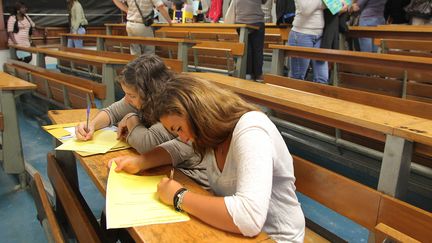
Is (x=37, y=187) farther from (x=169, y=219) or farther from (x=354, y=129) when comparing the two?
(x=354, y=129)

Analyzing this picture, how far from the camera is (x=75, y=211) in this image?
1.16 metres

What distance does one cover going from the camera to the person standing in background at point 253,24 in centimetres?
391

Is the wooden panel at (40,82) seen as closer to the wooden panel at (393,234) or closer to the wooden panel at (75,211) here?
the wooden panel at (75,211)

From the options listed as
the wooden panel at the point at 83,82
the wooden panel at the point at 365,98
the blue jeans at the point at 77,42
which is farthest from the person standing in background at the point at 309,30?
the blue jeans at the point at 77,42

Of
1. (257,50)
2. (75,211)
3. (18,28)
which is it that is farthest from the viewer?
(18,28)

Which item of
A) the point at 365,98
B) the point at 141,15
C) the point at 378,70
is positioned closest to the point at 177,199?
the point at 365,98

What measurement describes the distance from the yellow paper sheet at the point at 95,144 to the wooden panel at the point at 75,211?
0.49 feet

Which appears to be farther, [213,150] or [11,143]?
[11,143]

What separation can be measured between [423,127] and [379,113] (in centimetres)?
23

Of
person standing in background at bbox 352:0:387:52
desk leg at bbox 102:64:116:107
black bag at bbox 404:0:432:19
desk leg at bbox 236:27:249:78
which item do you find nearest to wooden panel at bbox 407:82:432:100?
desk leg at bbox 236:27:249:78

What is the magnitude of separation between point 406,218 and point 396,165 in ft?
0.57

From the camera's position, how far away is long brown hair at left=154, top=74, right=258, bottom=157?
881mm

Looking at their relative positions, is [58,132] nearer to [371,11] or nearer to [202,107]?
[202,107]

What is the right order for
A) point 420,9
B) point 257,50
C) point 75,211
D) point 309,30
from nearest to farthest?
point 75,211, point 309,30, point 257,50, point 420,9
